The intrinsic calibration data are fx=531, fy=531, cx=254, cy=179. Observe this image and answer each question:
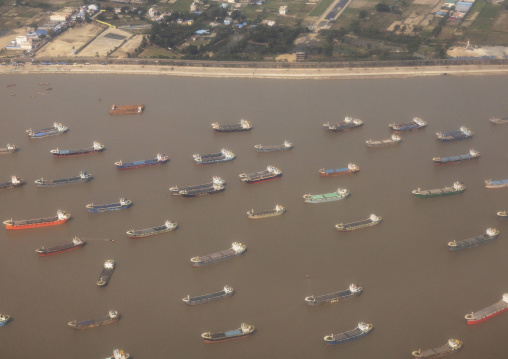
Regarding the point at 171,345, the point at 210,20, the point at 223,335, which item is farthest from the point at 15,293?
the point at 210,20

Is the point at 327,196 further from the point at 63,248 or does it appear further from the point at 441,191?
the point at 63,248

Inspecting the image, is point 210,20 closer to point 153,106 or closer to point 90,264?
point 153,106

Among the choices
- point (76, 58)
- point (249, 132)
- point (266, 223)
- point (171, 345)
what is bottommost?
point (171, 345)

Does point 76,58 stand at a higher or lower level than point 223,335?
higher

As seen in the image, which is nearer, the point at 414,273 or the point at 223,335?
the point at 223,335

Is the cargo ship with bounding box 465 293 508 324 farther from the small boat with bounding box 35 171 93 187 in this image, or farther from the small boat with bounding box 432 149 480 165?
the small boat with bounding box 35 171 93 187

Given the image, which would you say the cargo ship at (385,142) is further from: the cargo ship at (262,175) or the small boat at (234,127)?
the small boat at (234,127)
